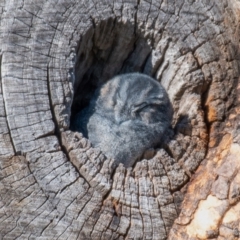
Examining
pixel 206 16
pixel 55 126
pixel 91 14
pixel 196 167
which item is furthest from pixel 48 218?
pixel 206 16

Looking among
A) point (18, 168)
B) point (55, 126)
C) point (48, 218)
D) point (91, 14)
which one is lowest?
point (48, 218)

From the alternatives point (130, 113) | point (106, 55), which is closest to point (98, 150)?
point (130, 113)

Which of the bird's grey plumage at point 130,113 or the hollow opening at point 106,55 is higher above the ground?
the hollow opening at point 106,55

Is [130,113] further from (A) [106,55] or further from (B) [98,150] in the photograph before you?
(B) [98,150]

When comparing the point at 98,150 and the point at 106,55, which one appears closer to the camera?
the point at 98,150

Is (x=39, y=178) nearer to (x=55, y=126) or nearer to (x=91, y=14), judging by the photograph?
(x=55, y=126)
